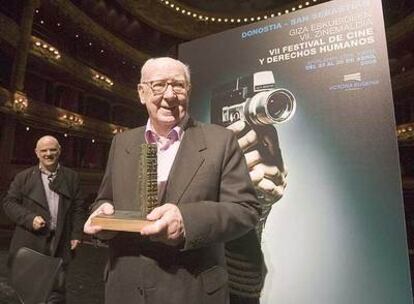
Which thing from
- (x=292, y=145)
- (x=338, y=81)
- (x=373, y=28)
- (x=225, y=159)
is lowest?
(x=225, y=159)

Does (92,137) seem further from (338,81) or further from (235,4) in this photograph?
(338,81)

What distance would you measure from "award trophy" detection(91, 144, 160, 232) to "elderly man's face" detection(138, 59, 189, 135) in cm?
18

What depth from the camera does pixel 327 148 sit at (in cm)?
200

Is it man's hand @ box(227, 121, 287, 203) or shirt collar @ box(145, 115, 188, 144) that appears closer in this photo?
shirt collar @ box(145, 115, 188, 144)

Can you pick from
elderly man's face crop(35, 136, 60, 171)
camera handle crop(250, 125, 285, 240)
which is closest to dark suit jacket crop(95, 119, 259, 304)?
camera handle crop(250, 125, 285, 240)

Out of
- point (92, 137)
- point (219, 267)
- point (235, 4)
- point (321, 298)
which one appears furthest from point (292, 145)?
point (235, 4)

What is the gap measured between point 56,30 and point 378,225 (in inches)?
593

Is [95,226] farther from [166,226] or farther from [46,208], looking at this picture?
[46,208]

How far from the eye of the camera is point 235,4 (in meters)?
17.5

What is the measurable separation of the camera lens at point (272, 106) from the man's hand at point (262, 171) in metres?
0.12

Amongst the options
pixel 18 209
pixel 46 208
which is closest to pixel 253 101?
pixel 46 208

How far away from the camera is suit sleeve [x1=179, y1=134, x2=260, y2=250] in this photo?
0.99 metres

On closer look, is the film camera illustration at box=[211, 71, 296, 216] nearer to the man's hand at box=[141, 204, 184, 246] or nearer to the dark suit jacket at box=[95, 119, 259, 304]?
the dark suit jacket at box=[95, 119, 259, 304]

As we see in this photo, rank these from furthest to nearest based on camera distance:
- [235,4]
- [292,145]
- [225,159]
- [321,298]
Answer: [235,4], [292,145], [321,298], [225,159]
